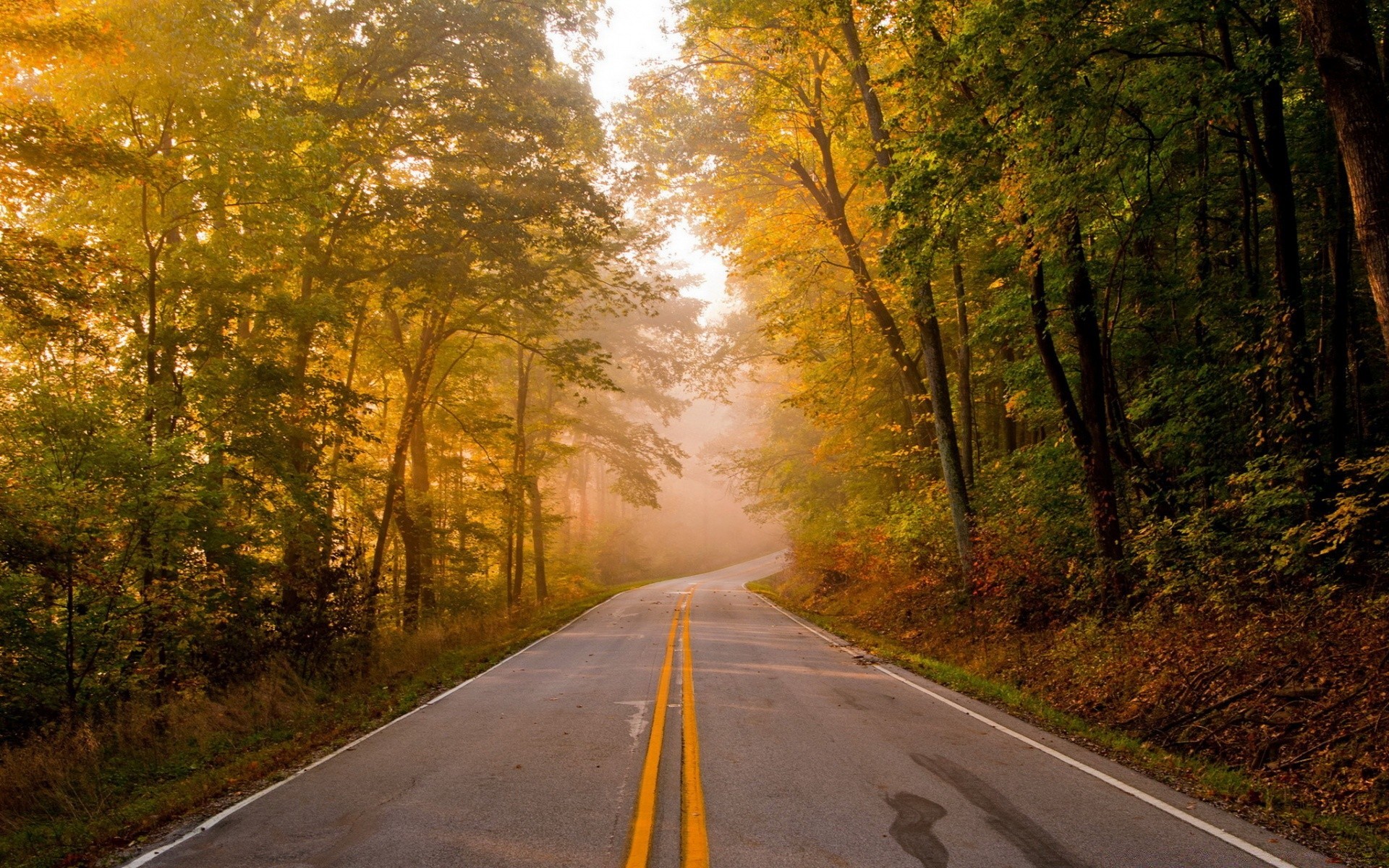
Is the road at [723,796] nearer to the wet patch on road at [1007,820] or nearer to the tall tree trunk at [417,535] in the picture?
the wet patch on road at [1007,820]

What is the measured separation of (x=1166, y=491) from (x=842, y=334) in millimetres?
9194

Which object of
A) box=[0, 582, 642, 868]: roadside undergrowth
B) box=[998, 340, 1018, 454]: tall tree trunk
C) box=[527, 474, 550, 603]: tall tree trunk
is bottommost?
box=[0, 582, 642, 868]: roadside undergrowth

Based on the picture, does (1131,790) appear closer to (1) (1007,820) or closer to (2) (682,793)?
(1) (1007,820)

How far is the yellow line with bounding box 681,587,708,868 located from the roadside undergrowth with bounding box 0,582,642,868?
371 cm

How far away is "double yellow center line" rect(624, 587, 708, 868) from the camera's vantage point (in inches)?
169

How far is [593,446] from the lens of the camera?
3069 cm

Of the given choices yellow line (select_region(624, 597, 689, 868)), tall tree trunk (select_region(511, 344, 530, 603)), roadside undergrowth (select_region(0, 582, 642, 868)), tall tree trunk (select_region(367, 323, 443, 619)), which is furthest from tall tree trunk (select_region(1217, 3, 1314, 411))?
tall tree trunk (select_region(511, 344, 530, 603))

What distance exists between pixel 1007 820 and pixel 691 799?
2200mm

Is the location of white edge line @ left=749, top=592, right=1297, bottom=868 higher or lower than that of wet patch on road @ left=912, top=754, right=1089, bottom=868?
lower

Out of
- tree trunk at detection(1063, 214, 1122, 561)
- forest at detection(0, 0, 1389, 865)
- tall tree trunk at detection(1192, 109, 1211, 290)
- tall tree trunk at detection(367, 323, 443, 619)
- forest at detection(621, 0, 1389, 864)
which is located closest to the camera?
forest at detection(621, 0, 1389, 864)

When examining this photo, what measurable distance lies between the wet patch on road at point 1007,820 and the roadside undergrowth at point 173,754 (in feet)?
19.3

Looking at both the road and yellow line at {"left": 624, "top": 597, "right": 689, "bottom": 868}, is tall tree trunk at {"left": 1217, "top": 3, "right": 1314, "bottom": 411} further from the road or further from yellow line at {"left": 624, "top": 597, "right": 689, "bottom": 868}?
yellow line at {"left": 624, "top": 597, "right": 689, "bottom": 868}

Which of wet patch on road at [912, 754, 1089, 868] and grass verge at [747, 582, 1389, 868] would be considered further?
grass verge at [747, 582, 1389, 868]

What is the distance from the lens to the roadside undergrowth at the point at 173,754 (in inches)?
219
